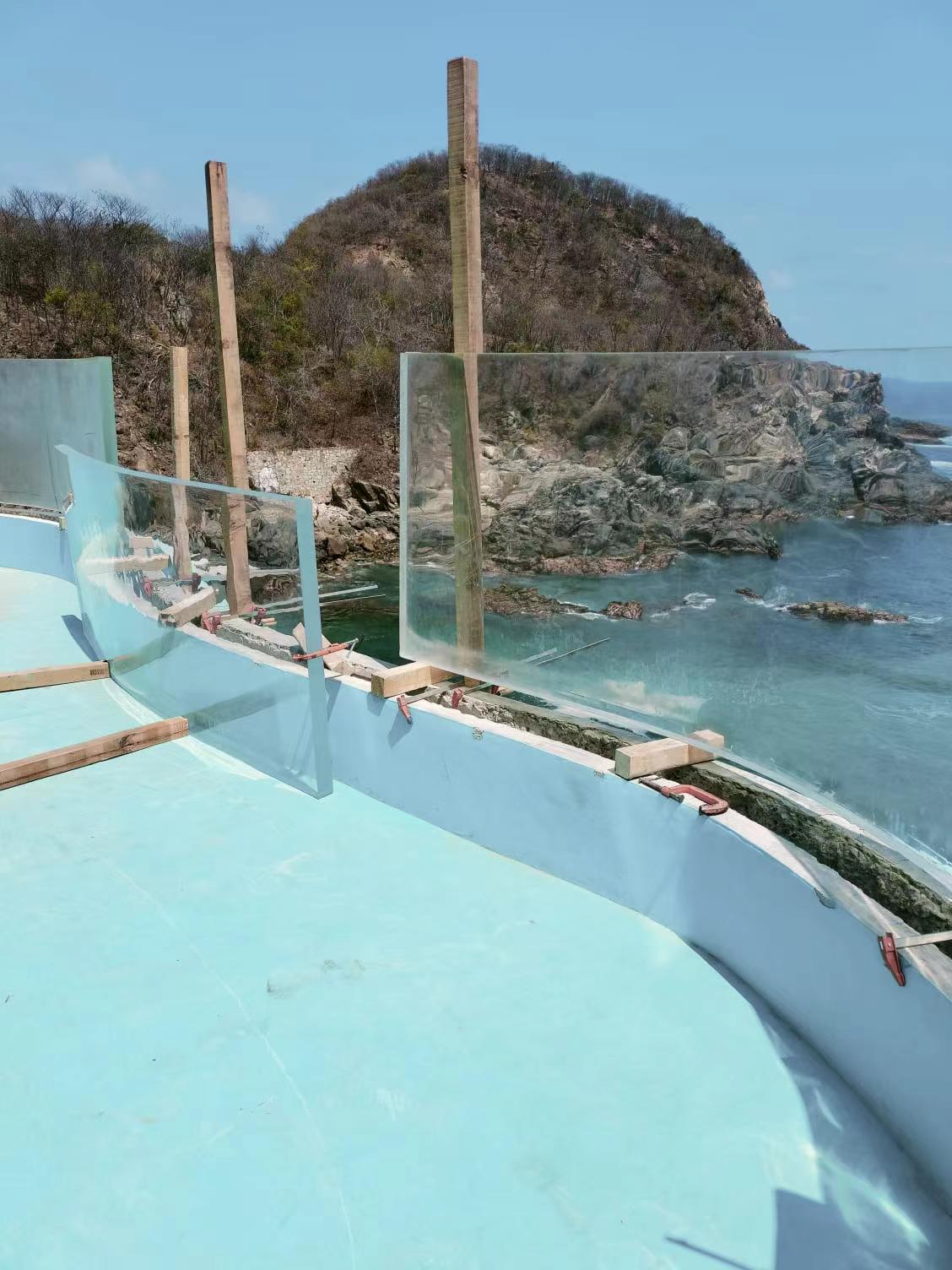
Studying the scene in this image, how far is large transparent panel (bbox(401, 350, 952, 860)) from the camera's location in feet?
7.07

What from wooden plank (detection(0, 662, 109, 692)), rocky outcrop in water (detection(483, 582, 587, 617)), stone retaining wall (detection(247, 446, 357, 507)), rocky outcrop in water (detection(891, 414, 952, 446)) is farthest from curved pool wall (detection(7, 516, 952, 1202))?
stone retaining wall (detection(247, 446, 357, 507))

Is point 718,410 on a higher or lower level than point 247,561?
higher

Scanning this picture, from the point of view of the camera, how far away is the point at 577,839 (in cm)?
326

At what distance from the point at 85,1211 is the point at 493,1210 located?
0.87 m

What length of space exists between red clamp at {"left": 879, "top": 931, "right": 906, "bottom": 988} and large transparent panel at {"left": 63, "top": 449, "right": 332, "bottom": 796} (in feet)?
7.96

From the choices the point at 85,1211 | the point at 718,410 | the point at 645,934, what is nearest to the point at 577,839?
the point at 645,934

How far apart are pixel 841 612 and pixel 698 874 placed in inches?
39.2

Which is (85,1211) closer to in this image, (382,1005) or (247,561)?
(382,1005)

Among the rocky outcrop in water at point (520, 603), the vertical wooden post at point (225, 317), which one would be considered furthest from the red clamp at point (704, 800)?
the vertical wooden post at point (225, 317)

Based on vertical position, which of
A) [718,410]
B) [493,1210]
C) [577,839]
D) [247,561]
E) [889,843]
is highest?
[718,410]

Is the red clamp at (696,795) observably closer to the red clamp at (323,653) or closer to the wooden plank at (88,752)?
the red clamp at (323,653)

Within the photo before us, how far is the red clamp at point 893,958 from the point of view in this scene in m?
2.10

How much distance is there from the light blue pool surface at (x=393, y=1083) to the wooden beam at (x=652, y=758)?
1.59 ft

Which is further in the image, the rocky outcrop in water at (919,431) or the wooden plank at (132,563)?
the wooden plank at (132,563)
